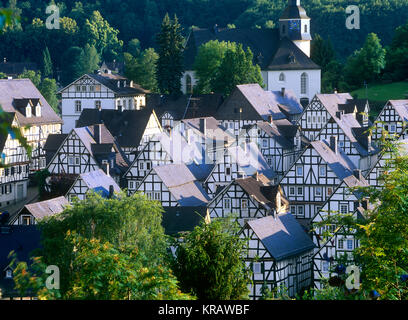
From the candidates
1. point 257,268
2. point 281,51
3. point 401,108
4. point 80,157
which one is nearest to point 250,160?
point 80,157

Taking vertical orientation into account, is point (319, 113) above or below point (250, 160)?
above

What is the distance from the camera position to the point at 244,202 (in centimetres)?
4422

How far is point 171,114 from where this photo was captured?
77.4 m

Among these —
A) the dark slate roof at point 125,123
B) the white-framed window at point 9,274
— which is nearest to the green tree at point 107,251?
the white-framed window at point 9,274

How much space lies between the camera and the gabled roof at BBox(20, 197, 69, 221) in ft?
133

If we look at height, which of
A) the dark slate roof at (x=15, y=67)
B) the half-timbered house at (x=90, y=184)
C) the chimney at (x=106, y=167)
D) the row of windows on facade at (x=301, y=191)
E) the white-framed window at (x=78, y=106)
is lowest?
the row of windows on facade at (x=301, y=191)

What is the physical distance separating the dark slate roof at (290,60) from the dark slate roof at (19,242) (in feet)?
179

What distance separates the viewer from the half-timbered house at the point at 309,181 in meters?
49.8

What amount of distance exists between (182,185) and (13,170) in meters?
11.3

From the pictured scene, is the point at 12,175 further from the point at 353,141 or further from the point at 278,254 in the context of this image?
the point at 278,254

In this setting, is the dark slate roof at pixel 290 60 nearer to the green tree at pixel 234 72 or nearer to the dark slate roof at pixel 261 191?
the green tree at pixel 234 72

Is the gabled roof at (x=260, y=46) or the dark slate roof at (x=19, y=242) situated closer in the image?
the dark slate roof at (x=19, y=242)

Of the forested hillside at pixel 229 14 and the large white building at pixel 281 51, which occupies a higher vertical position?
the forested hillside at pixel 229 14
